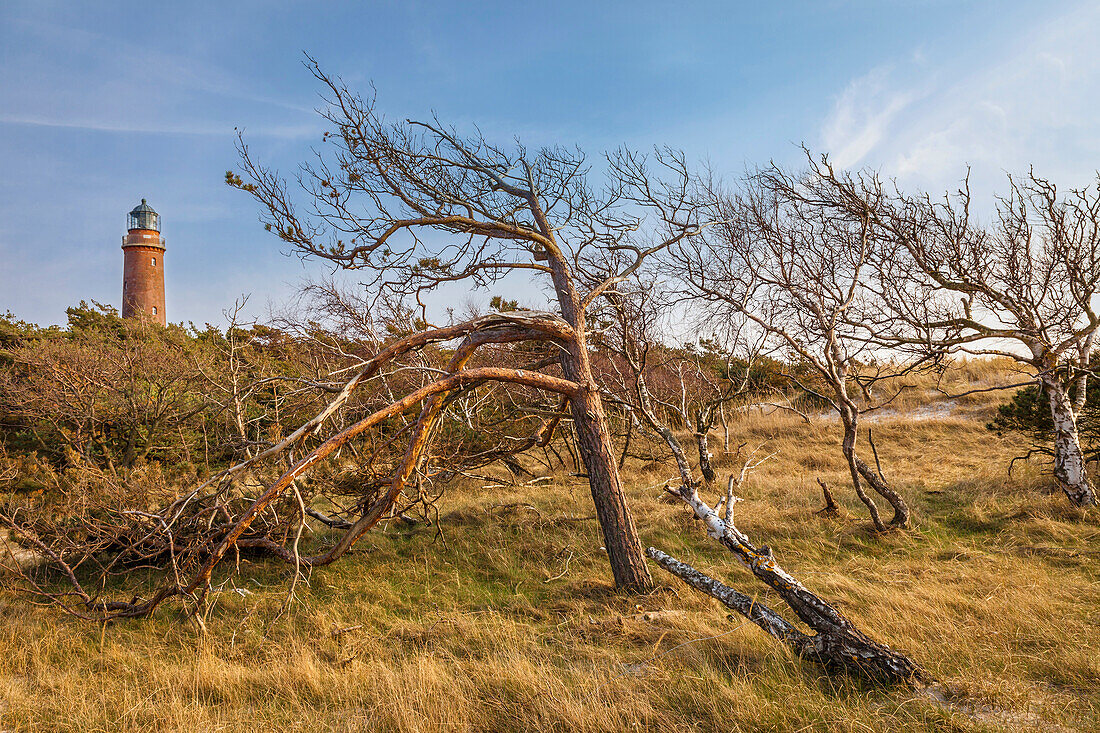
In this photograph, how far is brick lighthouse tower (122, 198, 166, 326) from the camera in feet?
117

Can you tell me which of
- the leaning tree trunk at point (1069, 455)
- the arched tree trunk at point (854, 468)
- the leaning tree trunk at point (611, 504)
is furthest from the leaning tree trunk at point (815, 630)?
the leaning tree trunk at point (1069, 455)

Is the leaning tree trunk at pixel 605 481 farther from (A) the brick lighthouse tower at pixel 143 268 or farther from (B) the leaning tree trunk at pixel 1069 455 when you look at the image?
(A) the brick lighthouse tower at pixel 143 268

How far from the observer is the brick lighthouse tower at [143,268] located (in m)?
35.7

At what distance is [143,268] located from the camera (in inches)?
1431

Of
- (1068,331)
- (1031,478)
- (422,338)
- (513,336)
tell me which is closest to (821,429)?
(1031,478)

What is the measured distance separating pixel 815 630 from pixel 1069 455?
648 centimetres

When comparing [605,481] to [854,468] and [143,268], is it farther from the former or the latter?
[143,268]

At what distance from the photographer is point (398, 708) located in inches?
151

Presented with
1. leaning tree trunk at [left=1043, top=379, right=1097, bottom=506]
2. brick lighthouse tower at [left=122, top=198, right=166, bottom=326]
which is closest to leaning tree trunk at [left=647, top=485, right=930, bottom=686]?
leaning tree trunk at [left=1043, top=379, right=1097, bottom=506]

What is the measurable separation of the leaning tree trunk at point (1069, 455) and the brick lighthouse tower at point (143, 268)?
41.7 metres

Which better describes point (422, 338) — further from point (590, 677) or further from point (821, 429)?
point (821, 429)

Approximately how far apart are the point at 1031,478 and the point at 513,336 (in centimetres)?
923

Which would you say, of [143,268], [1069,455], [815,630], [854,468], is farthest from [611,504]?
[143,268]

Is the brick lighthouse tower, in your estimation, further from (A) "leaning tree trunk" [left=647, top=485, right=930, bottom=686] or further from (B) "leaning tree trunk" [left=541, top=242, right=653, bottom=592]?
(A) "leaning tree trunk" [left=647, top=485, right=930, bottom=686]
